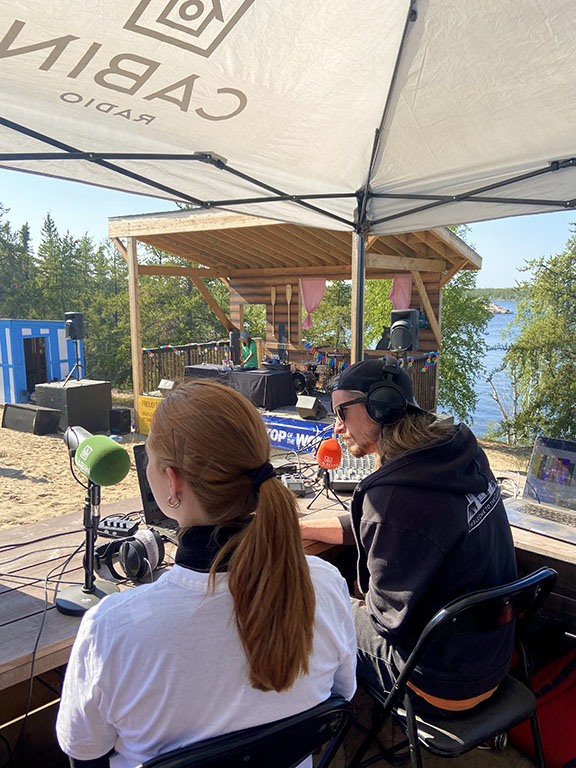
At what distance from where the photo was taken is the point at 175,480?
105 centimetres

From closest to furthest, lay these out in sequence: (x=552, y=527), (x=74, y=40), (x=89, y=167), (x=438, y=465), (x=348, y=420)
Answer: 1. (x=438, y=465)
2. (x=74, y=40)
3. (x=348, y=420)
4. (x=552, y=527)
5. (x=89, y=167)

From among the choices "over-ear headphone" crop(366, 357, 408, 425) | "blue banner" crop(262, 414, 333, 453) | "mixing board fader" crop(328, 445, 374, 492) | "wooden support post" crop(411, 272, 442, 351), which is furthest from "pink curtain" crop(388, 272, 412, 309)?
"over-ear headphone" crop(366, 357, 408, 425)

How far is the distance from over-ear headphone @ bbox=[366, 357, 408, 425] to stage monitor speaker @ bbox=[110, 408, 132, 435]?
9.43 meters

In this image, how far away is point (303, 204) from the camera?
3.49 meters

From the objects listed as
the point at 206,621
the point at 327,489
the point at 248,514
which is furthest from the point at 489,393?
the point at 206,621

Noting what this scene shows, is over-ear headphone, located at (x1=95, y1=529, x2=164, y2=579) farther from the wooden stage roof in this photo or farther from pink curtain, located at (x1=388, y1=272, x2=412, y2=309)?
pink curtain, located at (x1=388, y1=272, x2=412, y2=309)

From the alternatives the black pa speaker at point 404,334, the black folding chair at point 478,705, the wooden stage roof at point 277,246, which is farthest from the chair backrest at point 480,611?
the wooden stage roof at point 277,246

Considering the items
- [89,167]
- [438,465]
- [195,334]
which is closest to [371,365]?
[438,465]

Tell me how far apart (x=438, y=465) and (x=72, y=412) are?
9.83 metres

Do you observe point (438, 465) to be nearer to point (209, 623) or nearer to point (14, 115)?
point (209, 623)

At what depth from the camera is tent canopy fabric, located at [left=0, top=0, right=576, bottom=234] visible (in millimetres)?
1813

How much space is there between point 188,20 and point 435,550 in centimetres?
190

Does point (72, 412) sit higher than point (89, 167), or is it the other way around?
point (89, 167)

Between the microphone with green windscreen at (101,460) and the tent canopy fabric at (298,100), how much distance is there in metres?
1.36
